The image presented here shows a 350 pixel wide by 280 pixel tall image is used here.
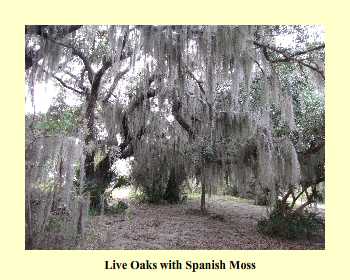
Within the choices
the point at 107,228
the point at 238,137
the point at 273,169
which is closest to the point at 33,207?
the point at 107,228

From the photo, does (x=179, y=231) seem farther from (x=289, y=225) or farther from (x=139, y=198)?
(x=139, y=198)

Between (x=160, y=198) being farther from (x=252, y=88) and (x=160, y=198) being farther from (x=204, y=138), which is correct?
(x=252, y=88)

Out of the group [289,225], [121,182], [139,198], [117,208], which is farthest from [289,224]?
[139,198]

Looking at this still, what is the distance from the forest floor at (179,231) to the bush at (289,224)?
0.18 meters

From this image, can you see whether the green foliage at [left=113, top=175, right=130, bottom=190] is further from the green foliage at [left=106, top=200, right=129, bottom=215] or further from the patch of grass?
the patch of grass

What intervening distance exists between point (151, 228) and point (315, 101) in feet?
15.1

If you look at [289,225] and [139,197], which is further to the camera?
[139,197]

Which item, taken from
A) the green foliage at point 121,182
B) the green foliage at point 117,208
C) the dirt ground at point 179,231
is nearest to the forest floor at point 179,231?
the dirt ground at point 179,231

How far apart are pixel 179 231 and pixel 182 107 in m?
3.08

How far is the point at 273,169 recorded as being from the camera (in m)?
7.95

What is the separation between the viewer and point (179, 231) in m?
8.23

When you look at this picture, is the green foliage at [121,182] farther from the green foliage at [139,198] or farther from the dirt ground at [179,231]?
the green foliage at [139,198]

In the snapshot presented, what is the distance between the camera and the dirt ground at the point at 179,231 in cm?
684

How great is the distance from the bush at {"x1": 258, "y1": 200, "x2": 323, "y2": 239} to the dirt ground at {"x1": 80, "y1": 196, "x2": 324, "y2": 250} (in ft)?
0.71
